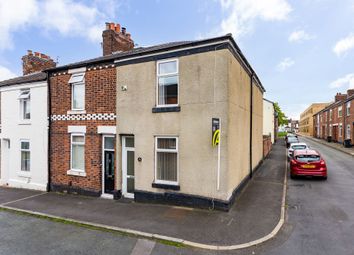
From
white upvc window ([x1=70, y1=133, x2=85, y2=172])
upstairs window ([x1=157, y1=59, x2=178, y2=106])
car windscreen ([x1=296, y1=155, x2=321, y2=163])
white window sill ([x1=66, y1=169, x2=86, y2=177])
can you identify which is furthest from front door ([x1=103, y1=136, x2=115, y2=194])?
car windscreen ([x1=296, y1=155, x2=321, y2=163])

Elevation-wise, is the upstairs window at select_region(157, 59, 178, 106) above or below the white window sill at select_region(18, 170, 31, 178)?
above

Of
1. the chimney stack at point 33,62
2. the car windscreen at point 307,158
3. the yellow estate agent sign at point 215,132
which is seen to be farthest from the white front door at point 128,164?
the chimney stack at point 33,62

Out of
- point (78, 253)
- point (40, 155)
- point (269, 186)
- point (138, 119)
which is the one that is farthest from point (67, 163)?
point (269, 186)

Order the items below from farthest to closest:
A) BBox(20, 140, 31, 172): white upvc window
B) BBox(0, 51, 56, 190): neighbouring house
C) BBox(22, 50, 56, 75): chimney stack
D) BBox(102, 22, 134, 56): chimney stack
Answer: BBox(22, 50, 56, 75): chimney stack → BBox(102, 22, 134, 56): chimney stack → BBox(20, 140, 31, 172): white upvc window → BBox(0, 51, 56, 190): neighbouring house

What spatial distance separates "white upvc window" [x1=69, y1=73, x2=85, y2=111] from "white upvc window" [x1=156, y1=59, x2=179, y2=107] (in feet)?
13.1

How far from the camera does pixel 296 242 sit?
5562 millimetres

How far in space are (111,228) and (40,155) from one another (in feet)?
24.2

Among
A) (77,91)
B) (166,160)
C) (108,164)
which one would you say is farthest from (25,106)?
(166,160)

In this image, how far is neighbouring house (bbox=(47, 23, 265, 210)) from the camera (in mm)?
7734

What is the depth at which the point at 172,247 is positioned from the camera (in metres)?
5.55

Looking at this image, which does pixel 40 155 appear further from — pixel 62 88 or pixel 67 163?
pixel 62 88

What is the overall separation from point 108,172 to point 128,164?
105 cm

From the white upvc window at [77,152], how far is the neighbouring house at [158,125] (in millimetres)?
46

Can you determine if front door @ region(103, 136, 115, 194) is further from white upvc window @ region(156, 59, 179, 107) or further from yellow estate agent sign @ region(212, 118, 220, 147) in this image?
yellow estate agent sign @ region(212, 118, 220, 147)
